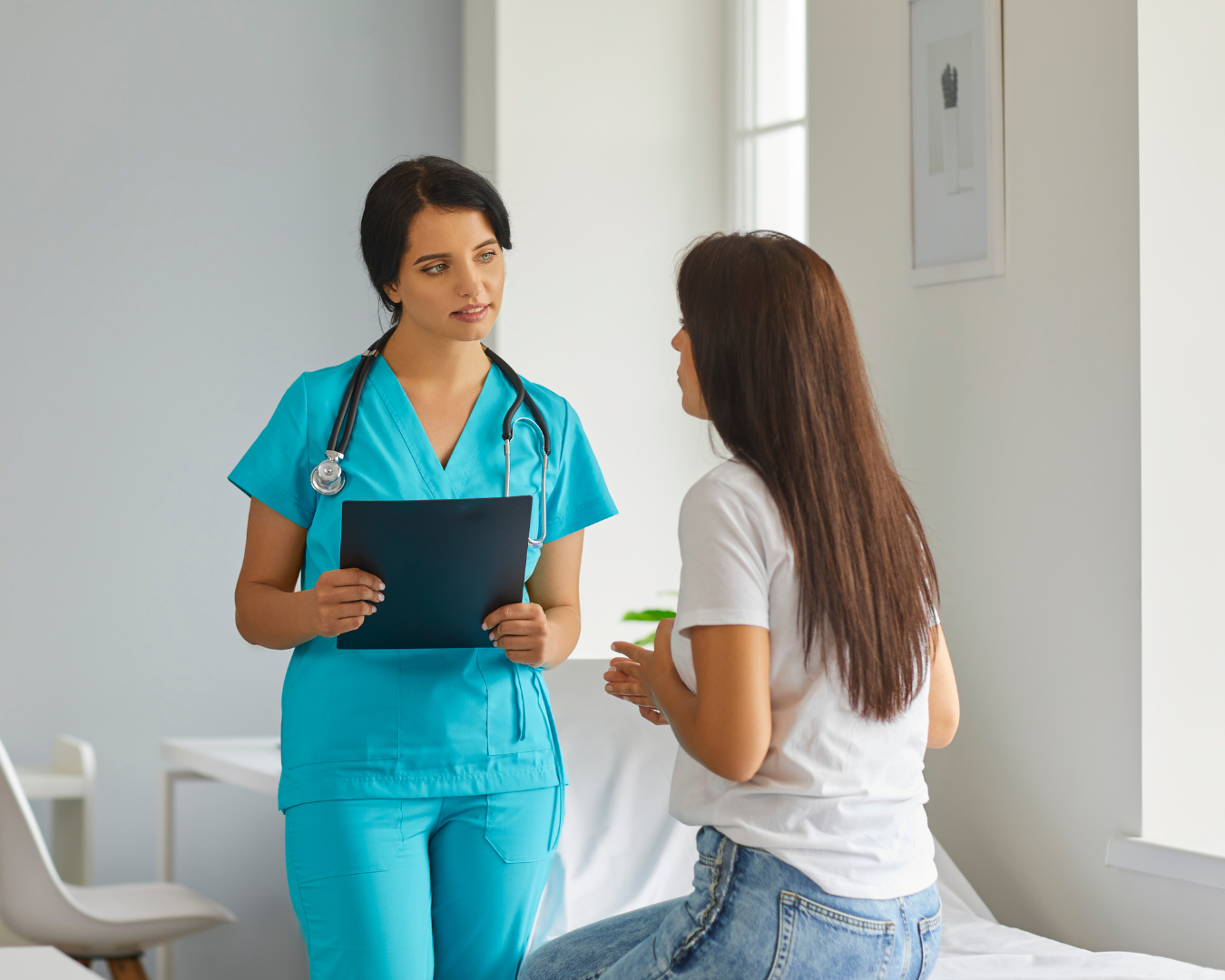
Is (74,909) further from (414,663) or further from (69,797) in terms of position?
(414,663)

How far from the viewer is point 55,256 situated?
115 inches

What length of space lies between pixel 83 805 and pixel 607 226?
6.35ft

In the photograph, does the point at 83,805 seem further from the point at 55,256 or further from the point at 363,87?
the point at 363,87

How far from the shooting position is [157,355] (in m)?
3.04

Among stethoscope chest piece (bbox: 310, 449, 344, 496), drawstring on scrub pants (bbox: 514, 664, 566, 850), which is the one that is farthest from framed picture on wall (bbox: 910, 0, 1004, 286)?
stethoscope chest piece (bbox: 310, 449, 344, 496)

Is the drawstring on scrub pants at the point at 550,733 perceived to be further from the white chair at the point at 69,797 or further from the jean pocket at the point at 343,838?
the white chair at the point at 69,797

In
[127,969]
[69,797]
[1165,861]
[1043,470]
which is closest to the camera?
[1165,861]

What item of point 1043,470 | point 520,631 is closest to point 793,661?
point 520,631

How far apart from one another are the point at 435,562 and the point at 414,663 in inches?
6.2

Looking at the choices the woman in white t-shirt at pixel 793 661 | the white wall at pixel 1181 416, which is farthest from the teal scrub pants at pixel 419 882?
the white wall at pixel 1181 416

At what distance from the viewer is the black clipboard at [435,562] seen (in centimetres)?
116

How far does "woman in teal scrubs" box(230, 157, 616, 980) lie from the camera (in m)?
1.21

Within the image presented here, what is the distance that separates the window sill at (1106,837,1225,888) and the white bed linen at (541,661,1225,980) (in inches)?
6.0

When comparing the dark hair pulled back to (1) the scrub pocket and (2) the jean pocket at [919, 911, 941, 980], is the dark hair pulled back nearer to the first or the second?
(1) the scrub pocket
